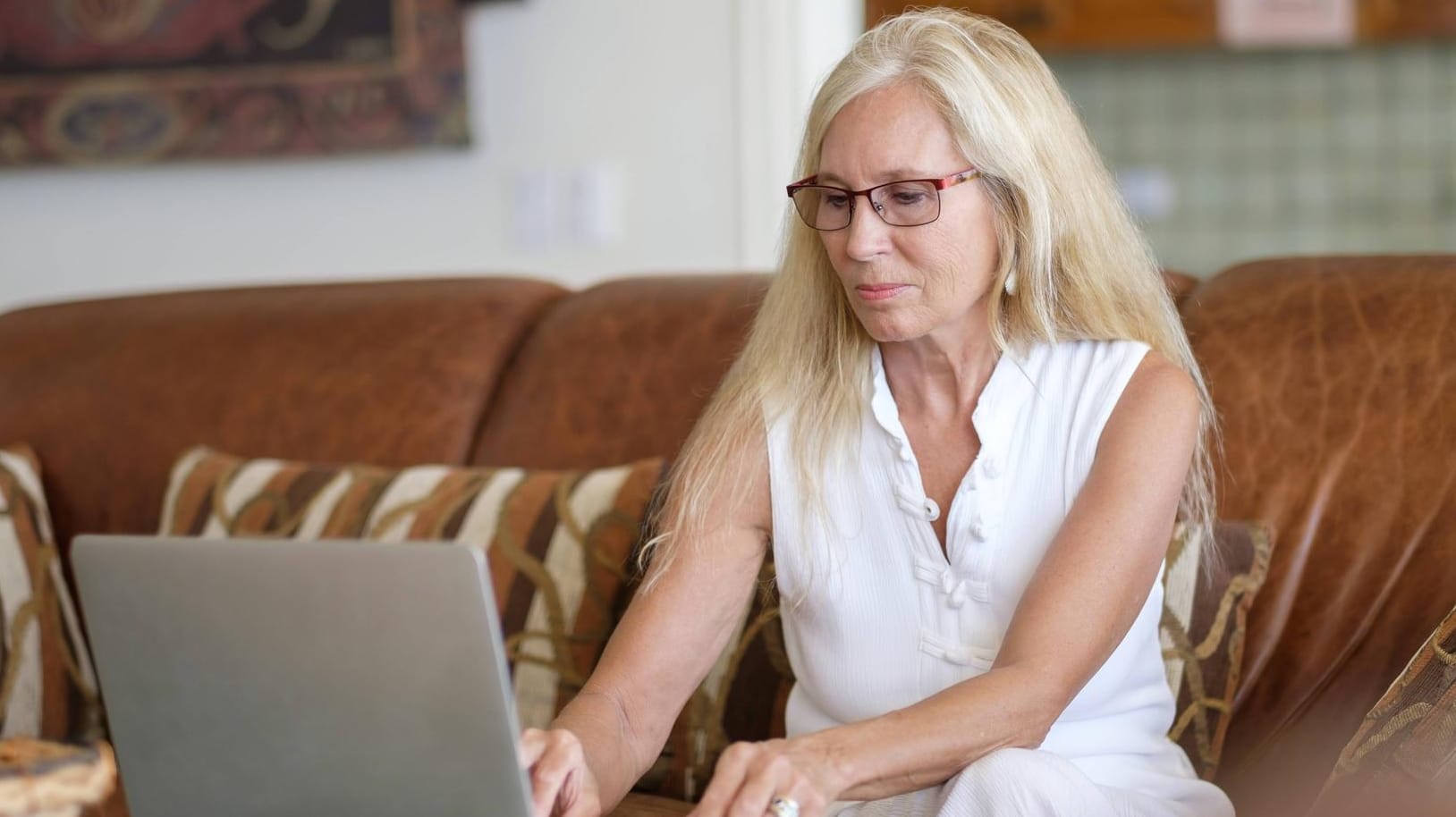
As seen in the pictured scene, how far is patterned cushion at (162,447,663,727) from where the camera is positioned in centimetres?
181

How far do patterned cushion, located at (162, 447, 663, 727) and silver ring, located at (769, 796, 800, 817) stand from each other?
674mm

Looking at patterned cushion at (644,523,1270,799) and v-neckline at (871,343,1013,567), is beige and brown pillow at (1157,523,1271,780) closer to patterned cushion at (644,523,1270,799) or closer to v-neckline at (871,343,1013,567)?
patterned cushion at (644,523,1270,799)

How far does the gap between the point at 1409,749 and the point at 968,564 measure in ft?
1.32

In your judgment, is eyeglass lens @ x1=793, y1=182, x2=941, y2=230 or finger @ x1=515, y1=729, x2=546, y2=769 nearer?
finger @ x1=515, y1=729, x2=546, y2=769

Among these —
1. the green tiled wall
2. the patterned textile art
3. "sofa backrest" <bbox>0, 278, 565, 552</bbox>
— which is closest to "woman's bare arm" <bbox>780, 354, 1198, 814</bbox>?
"sofa backrest" <bbox>0, 278, 565, 552</bbox>

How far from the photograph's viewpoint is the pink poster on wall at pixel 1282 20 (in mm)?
4059

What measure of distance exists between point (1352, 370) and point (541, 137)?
1642 mm

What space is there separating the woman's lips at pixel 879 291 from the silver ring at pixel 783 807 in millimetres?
499

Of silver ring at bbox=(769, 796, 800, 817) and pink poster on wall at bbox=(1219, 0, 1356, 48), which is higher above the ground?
pink poster on wall at bbox=(1219, 0, 1356, 48)

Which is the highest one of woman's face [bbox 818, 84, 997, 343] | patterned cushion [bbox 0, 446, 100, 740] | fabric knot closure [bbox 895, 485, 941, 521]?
woman's face [bbox 818, 84, 997, 343]

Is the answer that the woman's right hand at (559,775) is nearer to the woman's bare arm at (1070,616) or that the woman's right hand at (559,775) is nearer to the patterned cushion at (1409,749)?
the woman's bare arm at (1070,616)

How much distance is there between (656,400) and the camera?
6.61 feet

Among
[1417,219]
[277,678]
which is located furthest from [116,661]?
[1417,219]

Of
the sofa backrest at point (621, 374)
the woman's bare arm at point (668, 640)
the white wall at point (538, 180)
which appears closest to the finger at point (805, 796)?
the woman's bare arm at point (668, 640)
